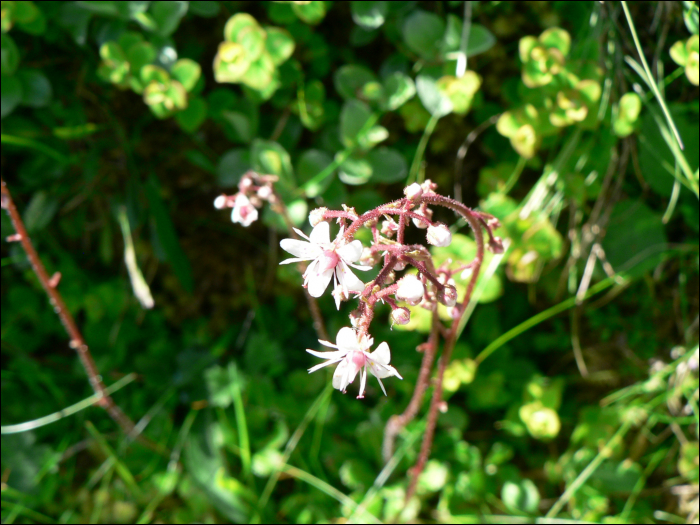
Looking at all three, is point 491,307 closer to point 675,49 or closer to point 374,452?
point 374,452

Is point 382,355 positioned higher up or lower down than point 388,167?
higher up

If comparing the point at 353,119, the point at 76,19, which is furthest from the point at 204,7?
the point at 353,119

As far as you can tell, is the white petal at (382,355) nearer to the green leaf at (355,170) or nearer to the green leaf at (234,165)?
the green leaf at (355,170)

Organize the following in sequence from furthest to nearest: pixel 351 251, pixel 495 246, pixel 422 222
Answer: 1. pixel 495 246
2. pixel 422 222
3. pixel 351 251

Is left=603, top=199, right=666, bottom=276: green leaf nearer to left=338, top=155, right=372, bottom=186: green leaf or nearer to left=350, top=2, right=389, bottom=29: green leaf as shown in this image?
left=338, top=155, right=372, bottom=186: green leaf

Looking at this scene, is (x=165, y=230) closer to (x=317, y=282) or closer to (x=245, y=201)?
(x=245, y=201)

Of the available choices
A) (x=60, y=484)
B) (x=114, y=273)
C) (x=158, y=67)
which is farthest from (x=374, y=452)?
(x=158, y=67)

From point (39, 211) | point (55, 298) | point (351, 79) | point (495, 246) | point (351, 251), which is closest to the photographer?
point (351, 251)
